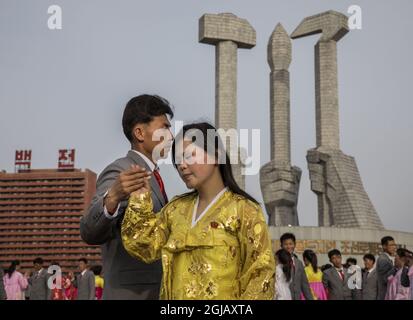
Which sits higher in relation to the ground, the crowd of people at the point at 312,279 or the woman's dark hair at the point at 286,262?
the woman's dark hair at the point at 286,262

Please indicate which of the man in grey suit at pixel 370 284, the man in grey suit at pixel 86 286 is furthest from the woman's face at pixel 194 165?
the man in grey suit at pixel 86 286

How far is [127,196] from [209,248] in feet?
1.18

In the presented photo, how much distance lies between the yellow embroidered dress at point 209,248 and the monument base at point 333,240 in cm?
1931

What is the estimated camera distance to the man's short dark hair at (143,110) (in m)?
2.47

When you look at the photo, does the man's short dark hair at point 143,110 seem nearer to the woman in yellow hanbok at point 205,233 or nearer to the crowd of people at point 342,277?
the woman in yellow hanbok at point 205,233

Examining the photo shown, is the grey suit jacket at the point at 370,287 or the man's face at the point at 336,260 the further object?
the man's face at the point at 336,260

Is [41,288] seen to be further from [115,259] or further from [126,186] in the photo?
[126,186]

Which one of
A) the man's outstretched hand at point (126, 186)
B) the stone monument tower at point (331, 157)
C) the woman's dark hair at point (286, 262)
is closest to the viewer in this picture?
the man's outstretched hand at point (126, 186)

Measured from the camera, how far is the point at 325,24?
992 inches

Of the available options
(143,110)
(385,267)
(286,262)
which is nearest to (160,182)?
(143,110)

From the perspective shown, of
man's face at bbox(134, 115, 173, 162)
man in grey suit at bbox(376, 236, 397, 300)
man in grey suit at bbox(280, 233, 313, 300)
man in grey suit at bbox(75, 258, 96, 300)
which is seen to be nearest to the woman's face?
man's face at bbox(134, 115, 173, 162)

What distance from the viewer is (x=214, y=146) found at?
229 centimetres
